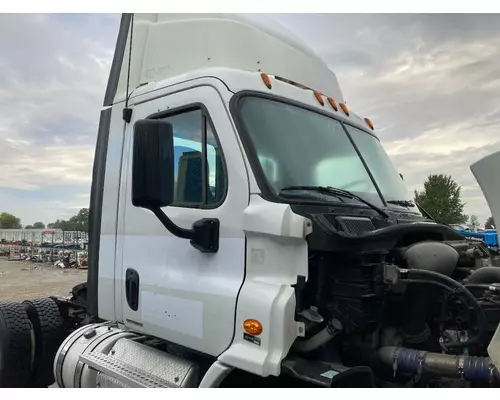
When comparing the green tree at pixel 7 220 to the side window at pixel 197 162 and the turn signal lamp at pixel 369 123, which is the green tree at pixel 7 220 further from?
the turn signal lamp at pixel 369 123

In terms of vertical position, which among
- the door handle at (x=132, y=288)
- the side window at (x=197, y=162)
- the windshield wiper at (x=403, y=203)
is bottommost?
the door handle at (x=132, y=288)

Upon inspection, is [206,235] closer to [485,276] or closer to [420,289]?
[420,289]

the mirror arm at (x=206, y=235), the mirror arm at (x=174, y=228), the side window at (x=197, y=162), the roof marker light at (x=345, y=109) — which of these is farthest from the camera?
the roof marker light at (x=345, y=109)

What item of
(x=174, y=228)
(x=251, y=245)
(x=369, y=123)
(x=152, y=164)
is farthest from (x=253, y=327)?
(x=369, y=123)

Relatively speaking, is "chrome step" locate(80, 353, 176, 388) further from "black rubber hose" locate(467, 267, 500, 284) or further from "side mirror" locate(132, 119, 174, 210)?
"black rubber hose" locate(467, 267, 500, 284)

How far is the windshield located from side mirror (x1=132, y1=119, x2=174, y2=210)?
1.91 ft

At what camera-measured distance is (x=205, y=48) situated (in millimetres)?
3441

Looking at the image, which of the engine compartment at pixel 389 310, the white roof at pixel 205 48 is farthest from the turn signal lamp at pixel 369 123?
the engine compartment at pixel 389 310

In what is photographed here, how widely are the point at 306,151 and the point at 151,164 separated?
1.08 meters

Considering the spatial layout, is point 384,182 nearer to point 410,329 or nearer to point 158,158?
point 410,329

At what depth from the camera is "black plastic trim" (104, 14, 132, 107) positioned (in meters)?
3.67

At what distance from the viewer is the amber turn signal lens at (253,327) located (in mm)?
2421

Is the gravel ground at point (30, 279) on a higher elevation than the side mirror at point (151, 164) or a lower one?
lower

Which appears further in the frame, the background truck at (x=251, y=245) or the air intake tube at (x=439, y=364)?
the background truck at (x=251, y=245)
